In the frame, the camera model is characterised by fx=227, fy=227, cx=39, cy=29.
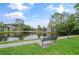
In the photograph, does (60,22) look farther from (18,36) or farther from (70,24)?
(18,36)

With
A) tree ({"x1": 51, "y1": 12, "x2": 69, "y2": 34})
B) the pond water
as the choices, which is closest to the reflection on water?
the pond water

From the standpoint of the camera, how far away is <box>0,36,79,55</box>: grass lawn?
7.06ft

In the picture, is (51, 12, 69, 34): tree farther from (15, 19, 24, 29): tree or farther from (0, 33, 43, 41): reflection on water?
(15, 19, 24, 29): tree

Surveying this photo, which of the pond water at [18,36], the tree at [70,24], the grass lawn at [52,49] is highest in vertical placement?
the tree at [70,24]

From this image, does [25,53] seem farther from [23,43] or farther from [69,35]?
[69,35]

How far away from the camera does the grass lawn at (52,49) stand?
2.15 meters

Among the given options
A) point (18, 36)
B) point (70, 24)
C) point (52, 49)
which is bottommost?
point (52, 49)

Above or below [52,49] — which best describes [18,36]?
above

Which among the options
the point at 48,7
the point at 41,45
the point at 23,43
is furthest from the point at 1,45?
the point at 48,7

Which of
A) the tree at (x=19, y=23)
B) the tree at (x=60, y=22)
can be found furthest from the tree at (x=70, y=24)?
the tree at (x=19, y=23)

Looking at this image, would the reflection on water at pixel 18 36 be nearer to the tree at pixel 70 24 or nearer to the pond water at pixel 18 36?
the pond water at pixel 18 36

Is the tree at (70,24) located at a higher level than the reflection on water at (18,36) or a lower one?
higher

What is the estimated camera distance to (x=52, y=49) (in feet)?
7.15

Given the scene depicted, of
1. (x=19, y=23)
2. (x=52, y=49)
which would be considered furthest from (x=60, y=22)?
(x=19, y=23)
